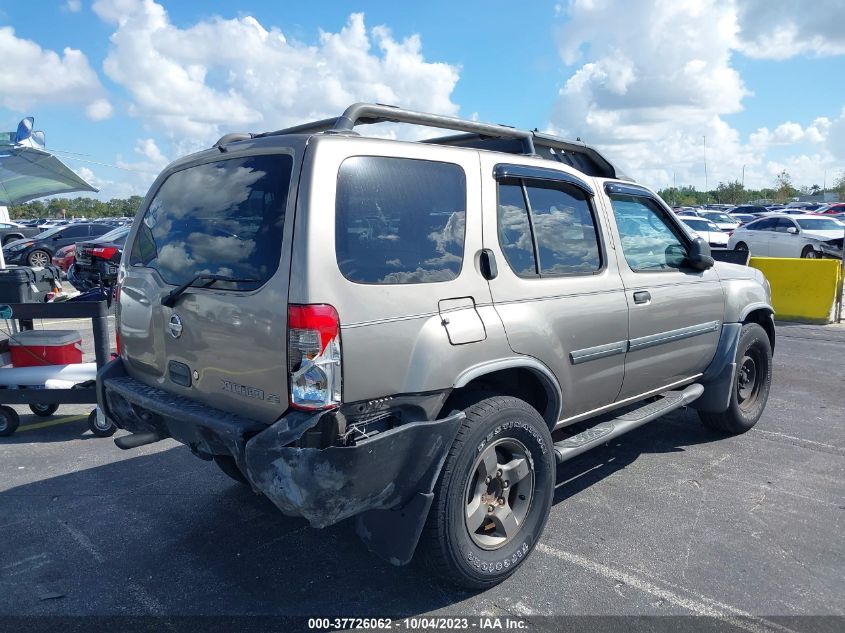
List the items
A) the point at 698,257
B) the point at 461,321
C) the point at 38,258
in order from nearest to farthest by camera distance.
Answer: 1. the point at 461,321
2. the point at 698,257
3. the point at 38,258

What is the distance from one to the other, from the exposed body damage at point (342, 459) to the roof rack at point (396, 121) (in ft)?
4.27

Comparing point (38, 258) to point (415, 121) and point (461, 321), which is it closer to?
point (415, 121)

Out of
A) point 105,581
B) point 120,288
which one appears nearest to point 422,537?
point 105,581

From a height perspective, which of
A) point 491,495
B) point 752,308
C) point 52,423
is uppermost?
point 752,308

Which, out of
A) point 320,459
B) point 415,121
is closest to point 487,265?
point 415,121

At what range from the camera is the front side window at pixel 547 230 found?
11.2ft

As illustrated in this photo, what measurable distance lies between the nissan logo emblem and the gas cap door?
125 cm

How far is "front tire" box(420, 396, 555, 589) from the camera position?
2896 millimetres

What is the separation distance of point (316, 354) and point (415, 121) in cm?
148

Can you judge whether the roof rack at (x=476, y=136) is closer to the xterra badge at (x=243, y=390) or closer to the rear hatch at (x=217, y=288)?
the rear hatch at (x=217, y=288)

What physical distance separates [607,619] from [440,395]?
1.25 m

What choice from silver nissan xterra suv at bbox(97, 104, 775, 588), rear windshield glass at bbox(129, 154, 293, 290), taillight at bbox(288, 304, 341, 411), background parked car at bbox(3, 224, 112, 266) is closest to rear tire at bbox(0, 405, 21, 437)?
silver nissan xterra suv at bbox(97, 104, 775, 588)

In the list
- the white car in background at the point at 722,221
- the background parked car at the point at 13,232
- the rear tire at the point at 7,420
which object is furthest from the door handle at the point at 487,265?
the background parked car at the point at 13,232

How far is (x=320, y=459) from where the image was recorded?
2529mm
